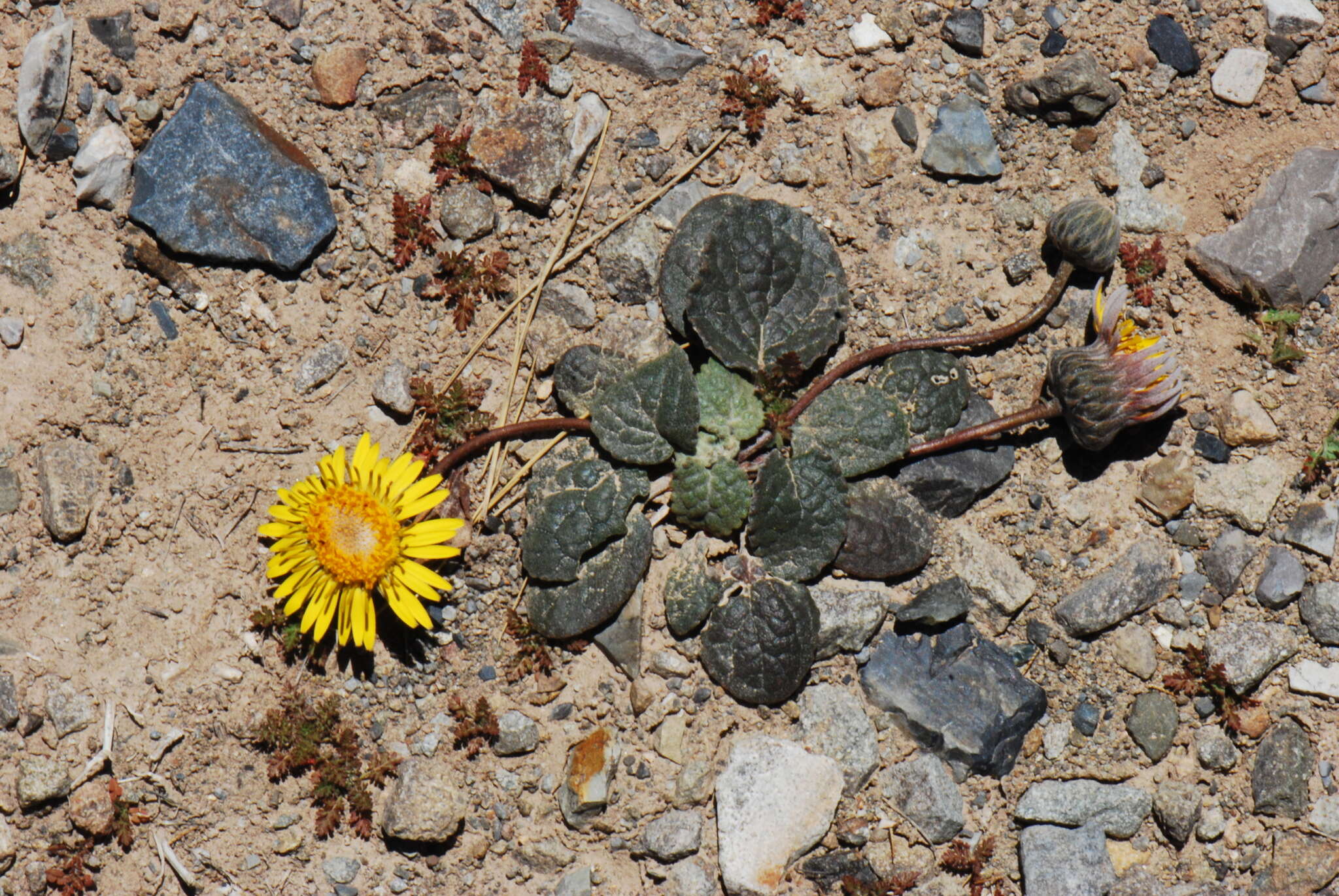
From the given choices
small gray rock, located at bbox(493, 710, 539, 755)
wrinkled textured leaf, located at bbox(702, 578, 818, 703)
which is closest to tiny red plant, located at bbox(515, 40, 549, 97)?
wrinkled textured leaf, located at bbox(702, 578, 818, 703)

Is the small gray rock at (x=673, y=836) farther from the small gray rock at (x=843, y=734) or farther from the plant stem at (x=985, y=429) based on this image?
the plant stem at (x=985, y=429)

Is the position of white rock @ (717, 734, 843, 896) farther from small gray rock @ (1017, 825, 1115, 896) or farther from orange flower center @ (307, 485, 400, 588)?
orange flower center @ (307, 485, 400, 588)

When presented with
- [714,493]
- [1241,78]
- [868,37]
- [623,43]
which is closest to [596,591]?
[714,493]

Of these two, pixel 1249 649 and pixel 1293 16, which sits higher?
pixel 1293 16

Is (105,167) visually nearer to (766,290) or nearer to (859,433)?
(766,290)

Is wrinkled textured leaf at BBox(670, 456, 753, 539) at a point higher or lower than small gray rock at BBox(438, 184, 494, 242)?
lower

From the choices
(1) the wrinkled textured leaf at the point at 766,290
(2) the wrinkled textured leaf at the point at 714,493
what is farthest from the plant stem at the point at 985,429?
(2) the wrinkled textured leaf at the point at 714,493

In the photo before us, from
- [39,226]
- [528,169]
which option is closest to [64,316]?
[39,226]
